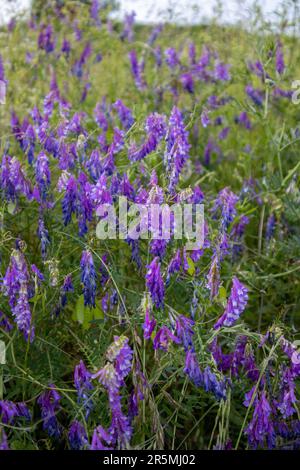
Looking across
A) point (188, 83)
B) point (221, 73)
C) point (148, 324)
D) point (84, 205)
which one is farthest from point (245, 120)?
point (148, 324)

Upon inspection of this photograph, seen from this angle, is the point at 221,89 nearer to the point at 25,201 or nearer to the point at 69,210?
the point at 25,201

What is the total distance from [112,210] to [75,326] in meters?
0.49

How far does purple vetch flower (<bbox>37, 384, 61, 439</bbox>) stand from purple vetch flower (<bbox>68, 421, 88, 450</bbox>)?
0.11 m

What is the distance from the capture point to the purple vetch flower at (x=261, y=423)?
158 centimetres

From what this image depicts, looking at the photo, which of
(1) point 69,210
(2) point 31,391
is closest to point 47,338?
(2) point 31,391

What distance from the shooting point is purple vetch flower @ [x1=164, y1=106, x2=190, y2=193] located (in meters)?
1.90

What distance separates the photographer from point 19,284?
5.52ft

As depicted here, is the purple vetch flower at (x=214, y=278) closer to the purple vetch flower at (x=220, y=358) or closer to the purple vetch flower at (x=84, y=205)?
the purple vetch flower at (x=220, y=358)

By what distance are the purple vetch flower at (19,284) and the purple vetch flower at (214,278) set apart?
17.9 inches

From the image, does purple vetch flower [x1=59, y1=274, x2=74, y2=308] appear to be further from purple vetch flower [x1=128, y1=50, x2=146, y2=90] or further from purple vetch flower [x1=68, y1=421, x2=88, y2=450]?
purple vetch flower [x1=128, y1=50, x2=146, y2=90]

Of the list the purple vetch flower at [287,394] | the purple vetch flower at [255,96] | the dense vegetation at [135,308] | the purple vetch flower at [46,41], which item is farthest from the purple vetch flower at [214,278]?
the purple vetch flower at [46,41]

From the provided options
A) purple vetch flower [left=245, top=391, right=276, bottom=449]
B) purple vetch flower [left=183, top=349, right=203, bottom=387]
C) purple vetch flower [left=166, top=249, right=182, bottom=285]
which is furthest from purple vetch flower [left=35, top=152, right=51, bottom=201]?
purple vetch flower [left=245, top=391, right=276, bottom=449]

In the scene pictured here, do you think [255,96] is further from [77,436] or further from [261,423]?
[77,436]

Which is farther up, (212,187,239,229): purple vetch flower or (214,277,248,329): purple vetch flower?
(212,187,239,229): purple vetch flower
